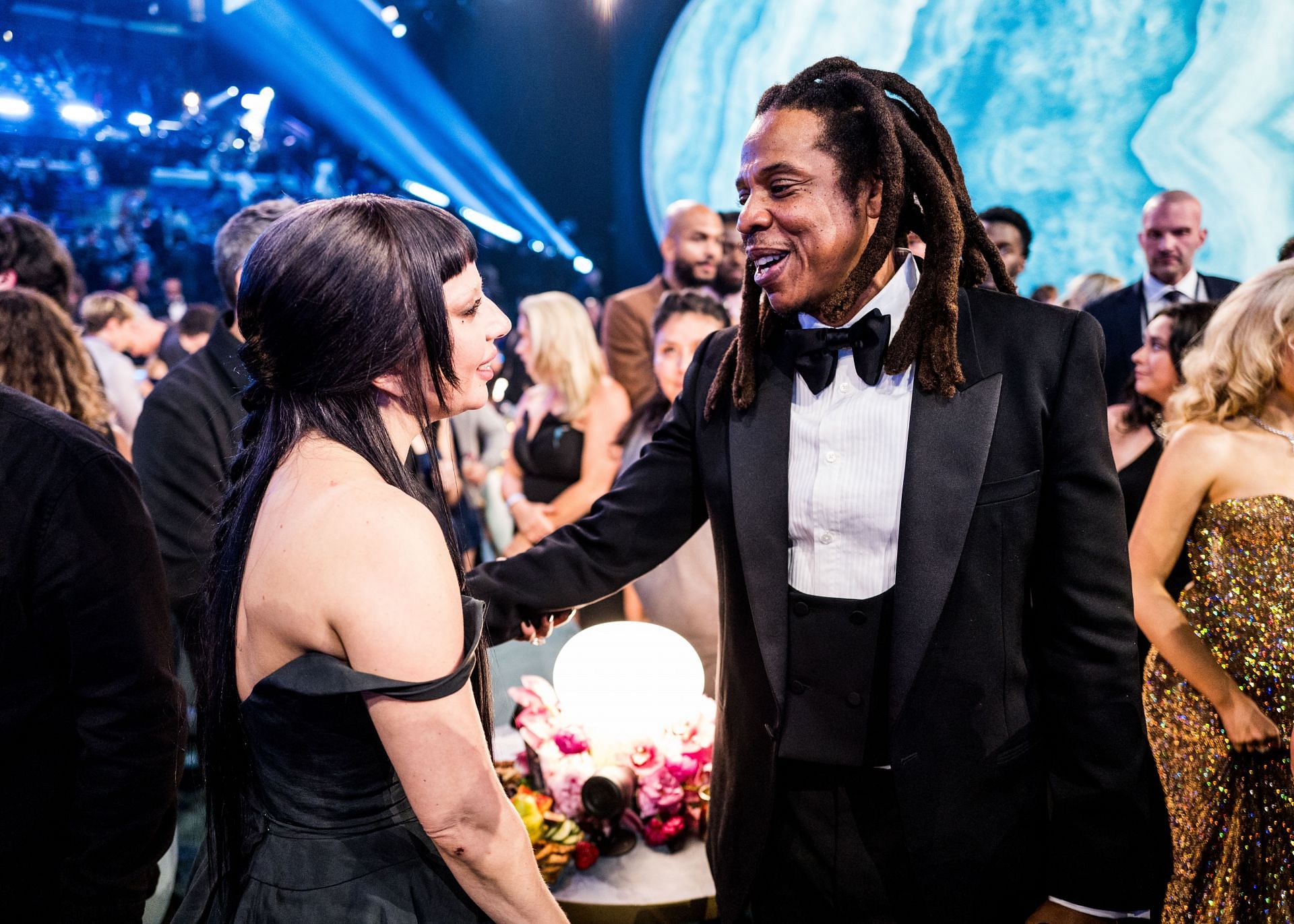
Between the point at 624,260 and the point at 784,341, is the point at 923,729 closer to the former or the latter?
the point at 784,341

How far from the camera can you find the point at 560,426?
14.1ft

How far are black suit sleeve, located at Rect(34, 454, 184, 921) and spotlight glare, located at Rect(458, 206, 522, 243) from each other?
9.26 m

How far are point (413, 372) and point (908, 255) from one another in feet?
2.99

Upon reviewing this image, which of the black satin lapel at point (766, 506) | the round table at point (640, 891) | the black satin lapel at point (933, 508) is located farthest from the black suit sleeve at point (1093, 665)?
the round table at point (640, 891)

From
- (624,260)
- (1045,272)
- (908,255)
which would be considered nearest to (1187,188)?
(1045,272)

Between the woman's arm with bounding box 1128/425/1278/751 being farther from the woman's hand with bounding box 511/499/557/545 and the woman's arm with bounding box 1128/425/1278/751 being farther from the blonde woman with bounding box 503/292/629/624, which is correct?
the woman's hand with bounding box 511/499/557/545

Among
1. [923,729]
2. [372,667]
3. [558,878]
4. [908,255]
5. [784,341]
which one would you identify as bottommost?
[558,878]

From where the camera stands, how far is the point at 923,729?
1.42m

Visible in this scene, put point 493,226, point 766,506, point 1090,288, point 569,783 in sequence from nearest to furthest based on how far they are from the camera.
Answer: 1. point 766,506
2. point 569,783
3. point 1090,288
4. point 493,226

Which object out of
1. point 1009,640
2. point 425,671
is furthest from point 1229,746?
point 425,671

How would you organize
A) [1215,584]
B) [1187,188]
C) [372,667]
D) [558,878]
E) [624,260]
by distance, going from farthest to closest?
1. [624,260]
2. [1187,188]
3. [1215,584]
4. [558,878]
5. [372,667]

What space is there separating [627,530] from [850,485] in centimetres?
48

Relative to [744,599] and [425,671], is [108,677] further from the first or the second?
[744,599]

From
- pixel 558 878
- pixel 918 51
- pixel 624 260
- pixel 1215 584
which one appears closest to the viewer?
pixel 558 878
